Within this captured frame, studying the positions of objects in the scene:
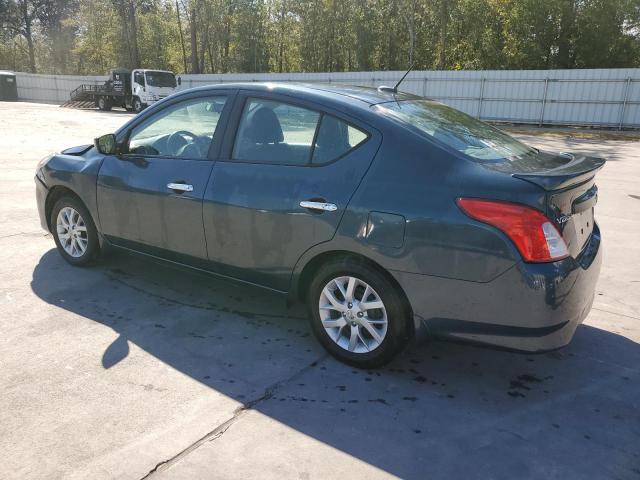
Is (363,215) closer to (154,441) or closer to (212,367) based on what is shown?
(212,367)

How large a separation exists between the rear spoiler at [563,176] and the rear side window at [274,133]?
1.29 meters

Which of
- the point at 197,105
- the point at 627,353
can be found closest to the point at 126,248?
the point at 197,105

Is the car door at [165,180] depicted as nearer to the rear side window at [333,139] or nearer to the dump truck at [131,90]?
the rear side window at [333,139]

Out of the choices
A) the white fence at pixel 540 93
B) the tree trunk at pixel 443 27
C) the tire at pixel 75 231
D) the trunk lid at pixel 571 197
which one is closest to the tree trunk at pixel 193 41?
the tree trunk at pixel 443 27

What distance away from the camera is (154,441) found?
261cm

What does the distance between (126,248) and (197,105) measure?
1322 millimetres

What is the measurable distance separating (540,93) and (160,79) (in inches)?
756

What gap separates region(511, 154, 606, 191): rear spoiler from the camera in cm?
275

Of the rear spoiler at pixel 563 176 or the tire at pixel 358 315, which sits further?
the tire at pixel 358 315

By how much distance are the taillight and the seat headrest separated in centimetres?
154

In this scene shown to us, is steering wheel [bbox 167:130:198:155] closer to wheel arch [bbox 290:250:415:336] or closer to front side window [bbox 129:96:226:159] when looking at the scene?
front side window [bbox 129:96:226:159]

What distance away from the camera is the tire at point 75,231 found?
4691 mm

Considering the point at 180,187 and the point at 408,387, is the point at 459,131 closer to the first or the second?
the point at 408,387

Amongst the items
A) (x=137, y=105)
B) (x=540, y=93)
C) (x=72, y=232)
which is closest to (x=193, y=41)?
(x=137, y=105)
